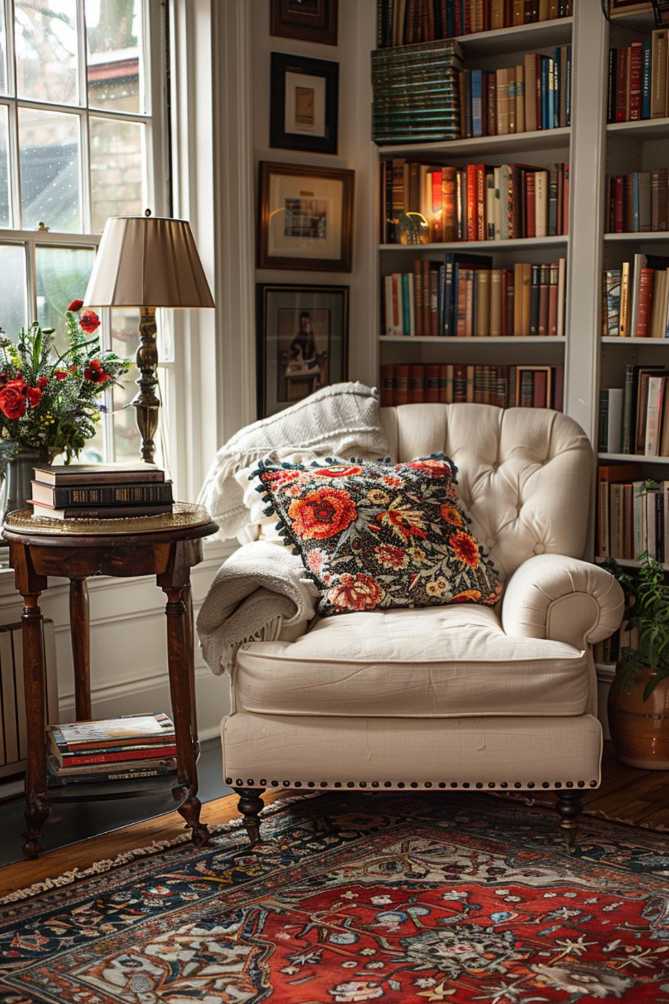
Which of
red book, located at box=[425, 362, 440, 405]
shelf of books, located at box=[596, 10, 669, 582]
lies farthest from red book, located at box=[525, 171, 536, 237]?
red book, located at box=[425, 362, 440, 405]

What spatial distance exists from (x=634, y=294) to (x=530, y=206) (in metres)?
0.49

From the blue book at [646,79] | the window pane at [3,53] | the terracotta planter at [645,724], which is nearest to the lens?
Result: the window pane at [3,53]

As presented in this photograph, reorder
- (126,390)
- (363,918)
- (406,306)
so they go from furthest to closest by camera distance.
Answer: (406,306) → (126,390) → (363,918)

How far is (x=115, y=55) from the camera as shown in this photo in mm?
3604

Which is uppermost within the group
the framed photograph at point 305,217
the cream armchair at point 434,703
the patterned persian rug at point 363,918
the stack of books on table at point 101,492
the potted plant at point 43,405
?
the framed photograph at point 305,217

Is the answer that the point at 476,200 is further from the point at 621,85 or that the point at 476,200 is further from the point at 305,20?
the point at 305,20

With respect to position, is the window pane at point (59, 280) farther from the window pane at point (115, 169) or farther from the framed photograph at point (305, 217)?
the framed photograph at point (305, 217)

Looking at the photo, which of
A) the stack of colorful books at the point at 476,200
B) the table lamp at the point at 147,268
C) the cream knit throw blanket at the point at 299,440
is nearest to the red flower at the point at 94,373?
the table lamp at the point at 147,268

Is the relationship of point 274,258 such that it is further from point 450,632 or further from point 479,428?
point 450,632

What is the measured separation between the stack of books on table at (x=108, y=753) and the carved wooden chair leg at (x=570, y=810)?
942mm

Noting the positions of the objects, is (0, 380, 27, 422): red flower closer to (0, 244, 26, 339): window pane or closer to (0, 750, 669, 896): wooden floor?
(0, 244, 26, 339): window pane

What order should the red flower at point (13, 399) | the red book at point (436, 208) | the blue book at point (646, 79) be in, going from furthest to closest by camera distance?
the red book at point (436, 208), the blue book at point (646, 79), the red flower at point (13, 399)

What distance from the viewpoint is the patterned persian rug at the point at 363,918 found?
2248mm

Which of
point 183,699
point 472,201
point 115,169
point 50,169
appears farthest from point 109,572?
point 472,201
